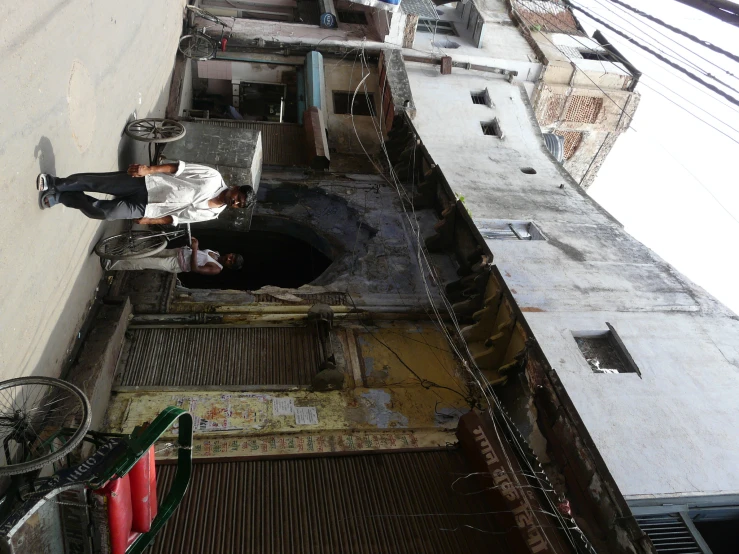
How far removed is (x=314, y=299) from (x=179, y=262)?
1.89m

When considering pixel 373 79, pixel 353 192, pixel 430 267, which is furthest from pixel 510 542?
pixel 373 79

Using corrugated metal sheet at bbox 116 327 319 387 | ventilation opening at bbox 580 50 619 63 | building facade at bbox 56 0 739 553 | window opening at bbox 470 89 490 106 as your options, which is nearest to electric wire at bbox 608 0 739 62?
building facade at bbox 56 0 739 553

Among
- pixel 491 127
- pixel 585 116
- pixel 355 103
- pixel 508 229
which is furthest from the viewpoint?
pixel 585 116

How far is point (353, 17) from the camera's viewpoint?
15797 millimetres

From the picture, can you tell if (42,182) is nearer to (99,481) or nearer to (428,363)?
(99,481)

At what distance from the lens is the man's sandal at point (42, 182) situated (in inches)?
195

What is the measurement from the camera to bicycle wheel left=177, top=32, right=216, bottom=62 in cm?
1205

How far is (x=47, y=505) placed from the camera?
3.60 metres

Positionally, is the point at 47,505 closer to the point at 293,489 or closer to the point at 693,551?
the point at 293,489

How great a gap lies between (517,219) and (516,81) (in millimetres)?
6818

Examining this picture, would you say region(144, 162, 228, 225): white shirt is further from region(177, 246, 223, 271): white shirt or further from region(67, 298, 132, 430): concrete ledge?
region(67, 298, 132, 430): concrete ledge

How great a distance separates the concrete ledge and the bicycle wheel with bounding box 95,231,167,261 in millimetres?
657

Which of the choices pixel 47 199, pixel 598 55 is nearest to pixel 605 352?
pixel 47 199

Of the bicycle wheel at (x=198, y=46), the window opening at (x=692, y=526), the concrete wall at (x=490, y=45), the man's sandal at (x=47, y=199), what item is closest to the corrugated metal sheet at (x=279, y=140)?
the bicycle wheel at (x=198, y=46)
